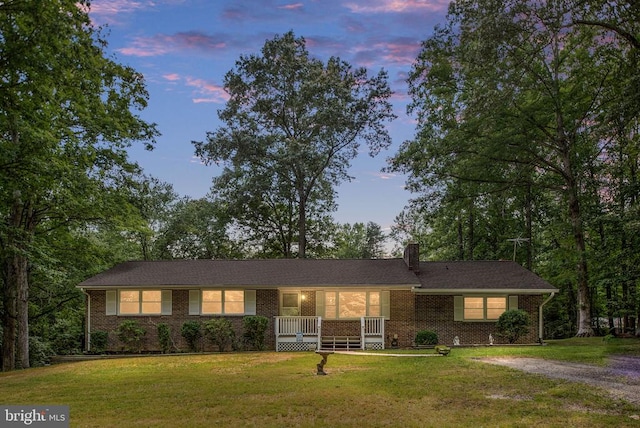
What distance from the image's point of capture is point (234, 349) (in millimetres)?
22906

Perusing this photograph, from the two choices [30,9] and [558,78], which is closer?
[30,9]

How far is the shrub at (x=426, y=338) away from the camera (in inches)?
900

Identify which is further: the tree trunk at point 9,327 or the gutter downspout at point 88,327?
the gutter downspout at point 88,327

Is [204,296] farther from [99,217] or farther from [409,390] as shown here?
[409,390]

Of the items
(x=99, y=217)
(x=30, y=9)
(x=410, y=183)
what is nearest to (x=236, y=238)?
(x=410, y=183)

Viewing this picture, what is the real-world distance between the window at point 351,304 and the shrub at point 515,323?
5536 millimetres

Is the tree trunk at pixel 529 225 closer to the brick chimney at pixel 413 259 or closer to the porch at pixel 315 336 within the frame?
the brick chimney at pixel 413 259

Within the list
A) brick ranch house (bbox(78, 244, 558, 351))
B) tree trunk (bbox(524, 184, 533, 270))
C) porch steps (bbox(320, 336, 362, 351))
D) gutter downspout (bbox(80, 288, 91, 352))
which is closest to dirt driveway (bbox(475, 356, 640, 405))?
brick ranch house (bbox(78, 244, 558, 351))

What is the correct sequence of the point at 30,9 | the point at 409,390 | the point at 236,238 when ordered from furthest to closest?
the point at 236,238 < the point at 30,9 < the point at 409,390

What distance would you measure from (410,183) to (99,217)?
16825 millimetres

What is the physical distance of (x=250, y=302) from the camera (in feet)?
78.9

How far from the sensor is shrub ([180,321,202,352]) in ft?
74.8

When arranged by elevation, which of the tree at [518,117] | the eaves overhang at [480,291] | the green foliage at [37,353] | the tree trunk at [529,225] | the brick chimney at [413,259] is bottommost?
the green foliage at [37,353]
